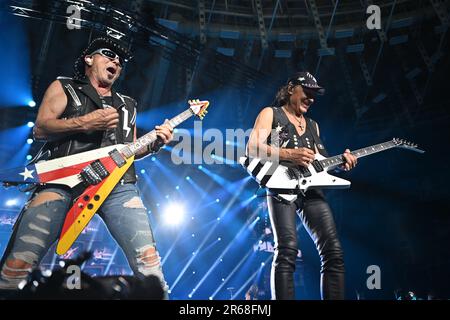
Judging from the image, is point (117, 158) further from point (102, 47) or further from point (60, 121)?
point (102, 47)

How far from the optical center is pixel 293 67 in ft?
33.4

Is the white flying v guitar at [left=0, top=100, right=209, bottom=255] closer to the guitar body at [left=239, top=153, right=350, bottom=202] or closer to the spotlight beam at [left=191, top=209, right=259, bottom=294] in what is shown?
the guitar body at [left=239, top=153, right=350, bottom=202]

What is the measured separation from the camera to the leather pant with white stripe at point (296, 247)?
10.7 ft

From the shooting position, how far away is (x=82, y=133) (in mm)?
3271

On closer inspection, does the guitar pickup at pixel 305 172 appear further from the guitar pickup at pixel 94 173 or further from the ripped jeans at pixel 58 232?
the guitar pickup at pixel 94 173

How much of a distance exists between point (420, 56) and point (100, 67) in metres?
8.63

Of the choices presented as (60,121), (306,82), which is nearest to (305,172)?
(306,82)

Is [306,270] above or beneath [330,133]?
beneath

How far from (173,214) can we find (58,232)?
8.88 meters

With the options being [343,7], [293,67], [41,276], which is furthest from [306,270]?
[41,276]

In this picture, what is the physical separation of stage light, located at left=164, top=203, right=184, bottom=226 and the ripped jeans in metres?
8.53

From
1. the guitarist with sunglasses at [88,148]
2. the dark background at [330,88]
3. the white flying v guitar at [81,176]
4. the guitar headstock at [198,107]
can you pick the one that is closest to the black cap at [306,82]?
the guitar headstock at [198,107]

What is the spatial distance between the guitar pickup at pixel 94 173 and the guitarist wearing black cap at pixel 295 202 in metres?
1.41

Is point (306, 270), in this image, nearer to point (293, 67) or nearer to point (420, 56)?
point (293, 67)
